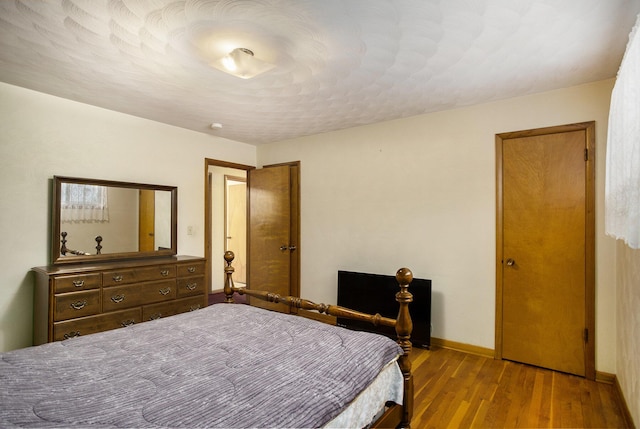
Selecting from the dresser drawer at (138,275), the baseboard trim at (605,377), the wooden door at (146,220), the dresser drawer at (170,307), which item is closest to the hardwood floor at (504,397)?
the baseboard trim at (605,377)

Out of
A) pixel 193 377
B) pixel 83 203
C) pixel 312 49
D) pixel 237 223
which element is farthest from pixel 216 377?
pixel 237 223

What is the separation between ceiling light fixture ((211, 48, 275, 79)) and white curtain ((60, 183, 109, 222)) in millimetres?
1888

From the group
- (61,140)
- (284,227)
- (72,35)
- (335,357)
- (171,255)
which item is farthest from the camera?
(284,227)

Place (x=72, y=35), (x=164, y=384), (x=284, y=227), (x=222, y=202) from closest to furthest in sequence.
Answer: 1. (x=164, y=384)
2. (x=72, y=35)
3. (x=284, y=227)
4. (x=222, y=202)

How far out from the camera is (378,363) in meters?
1.51

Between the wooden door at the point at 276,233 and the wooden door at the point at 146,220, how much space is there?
1462 millimetres

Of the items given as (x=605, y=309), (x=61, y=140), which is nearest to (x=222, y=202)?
(x=61, y=140)

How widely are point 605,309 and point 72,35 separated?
4219mm

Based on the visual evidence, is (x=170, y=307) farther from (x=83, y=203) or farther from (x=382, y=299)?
(x=382, y=299)

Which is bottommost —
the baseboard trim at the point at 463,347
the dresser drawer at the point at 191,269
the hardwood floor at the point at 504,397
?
the hardwood floor at the point at 504,397

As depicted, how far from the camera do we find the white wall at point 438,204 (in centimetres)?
272

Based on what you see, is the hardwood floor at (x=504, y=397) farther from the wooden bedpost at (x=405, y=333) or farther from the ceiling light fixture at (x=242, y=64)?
the ceiling light fixture at (x=242, y=64)

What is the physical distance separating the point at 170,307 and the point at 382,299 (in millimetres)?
2173

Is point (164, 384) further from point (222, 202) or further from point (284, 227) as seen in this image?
point (222, 202)
